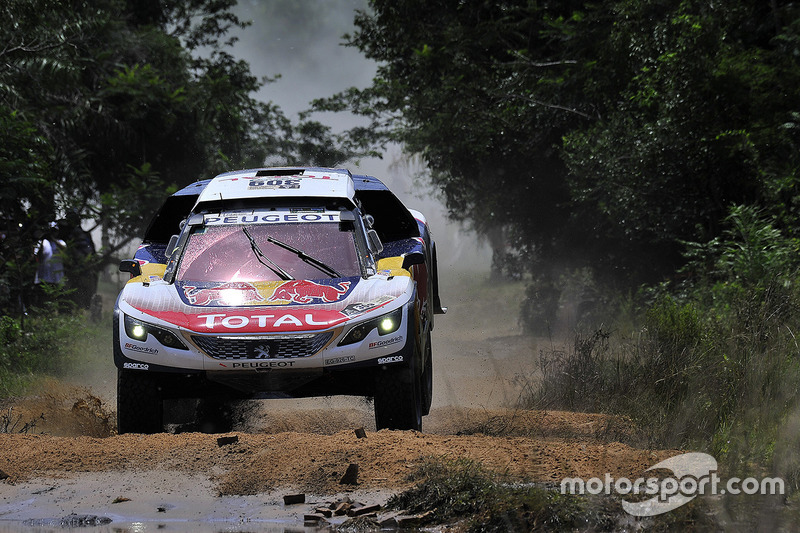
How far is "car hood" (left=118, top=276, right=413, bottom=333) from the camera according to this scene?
26.0ft

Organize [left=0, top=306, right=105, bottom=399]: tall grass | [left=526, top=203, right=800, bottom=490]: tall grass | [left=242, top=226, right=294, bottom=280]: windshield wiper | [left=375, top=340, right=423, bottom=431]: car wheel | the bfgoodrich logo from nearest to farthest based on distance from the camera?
the bfgoodrich logo
[left=526, top=203, right=800, bottom=490]: tall grass
[left=375, top=340, right=423, bottom=431]: car wheel
[left=242, top=226, right=294, bottom=280]: windshield wiper
[left=0, top=306, right=105, bottom=399]: tall grass

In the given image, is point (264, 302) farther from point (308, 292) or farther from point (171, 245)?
point (171, 245)

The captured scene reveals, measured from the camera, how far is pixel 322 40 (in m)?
100

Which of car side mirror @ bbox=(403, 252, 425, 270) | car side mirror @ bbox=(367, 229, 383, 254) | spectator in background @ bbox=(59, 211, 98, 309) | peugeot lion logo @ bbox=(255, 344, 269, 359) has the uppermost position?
spectator in background @ bbox=(59, 211, 98, 309)

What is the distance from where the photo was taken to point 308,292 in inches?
328

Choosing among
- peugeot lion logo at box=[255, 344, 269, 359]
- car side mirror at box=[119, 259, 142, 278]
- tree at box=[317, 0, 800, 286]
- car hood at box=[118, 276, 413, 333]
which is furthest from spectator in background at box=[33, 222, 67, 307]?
tree at box=[317, 0, 800, 286]

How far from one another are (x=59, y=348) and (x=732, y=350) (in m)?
9.28

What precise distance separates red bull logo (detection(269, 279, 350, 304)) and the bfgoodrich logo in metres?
2.81

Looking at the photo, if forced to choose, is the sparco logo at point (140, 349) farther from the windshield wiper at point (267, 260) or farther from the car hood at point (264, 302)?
the windshield wiper at point (267, 260)

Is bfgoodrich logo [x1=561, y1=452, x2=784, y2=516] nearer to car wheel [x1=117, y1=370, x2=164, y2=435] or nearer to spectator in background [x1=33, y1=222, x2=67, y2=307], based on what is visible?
car wheel [x1=117, y1=370, x2=164, y2=435]

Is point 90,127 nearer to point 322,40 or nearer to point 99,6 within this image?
point 99,6

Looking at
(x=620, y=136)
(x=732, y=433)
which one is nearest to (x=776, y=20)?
(x=620, y=136)

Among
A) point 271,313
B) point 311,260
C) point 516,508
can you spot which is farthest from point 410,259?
point 516,508

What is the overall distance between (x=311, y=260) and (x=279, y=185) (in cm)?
109
